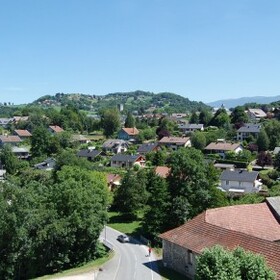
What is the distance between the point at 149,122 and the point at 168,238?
12659 cm

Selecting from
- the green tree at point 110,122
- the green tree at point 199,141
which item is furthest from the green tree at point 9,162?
the green tree at point 110,122

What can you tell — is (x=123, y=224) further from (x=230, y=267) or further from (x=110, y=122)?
(x=110, y=122)

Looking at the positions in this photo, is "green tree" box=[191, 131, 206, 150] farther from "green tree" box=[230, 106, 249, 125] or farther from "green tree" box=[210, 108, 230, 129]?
"green tree" box=[230, 106, 249, 125]

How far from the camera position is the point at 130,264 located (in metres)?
34.8

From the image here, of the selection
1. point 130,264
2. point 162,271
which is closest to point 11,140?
point 130,264

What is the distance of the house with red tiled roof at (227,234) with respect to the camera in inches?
1045

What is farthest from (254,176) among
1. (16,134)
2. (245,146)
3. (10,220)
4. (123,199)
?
(16,134)

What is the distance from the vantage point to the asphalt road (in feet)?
103

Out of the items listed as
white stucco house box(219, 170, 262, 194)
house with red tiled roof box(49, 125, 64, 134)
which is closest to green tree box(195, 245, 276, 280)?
→ white stucco house box(219, 170, 262, 194)

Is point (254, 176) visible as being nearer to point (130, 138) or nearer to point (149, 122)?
point (130, 138)

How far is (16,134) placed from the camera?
446ft

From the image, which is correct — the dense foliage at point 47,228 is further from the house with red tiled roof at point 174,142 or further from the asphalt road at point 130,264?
the house with red tiled roof at point 174,142

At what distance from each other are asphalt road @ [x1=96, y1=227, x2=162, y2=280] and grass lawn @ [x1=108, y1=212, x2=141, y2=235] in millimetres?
5605

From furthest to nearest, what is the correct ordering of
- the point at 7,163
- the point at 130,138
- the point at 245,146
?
the point at 130,138, the point at 245,146, the point at 7,163
